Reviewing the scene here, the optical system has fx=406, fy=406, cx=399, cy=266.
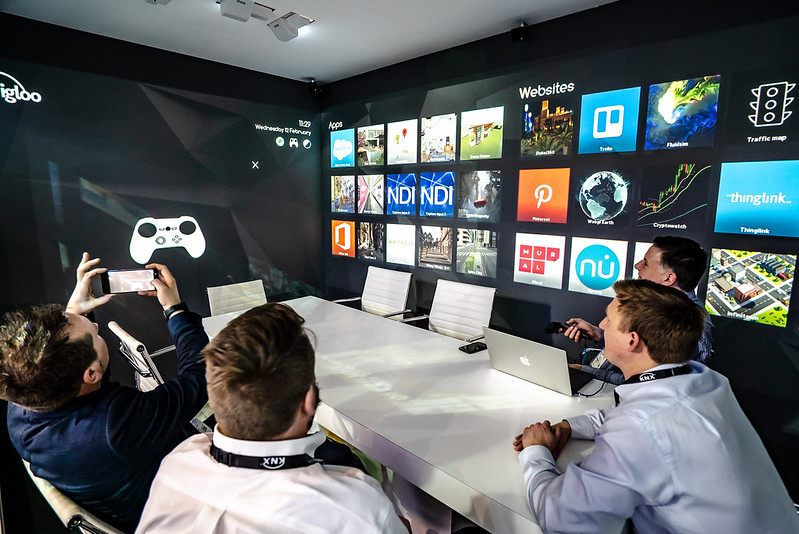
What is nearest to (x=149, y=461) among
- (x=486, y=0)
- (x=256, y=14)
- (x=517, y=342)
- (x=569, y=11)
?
(x=517, y=342)

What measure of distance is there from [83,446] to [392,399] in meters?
1.16

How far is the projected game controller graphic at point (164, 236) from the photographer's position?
155 inches

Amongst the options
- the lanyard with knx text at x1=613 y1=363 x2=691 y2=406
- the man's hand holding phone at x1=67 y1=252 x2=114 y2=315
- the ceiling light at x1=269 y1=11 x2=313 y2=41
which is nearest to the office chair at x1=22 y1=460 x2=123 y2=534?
the man's hand holding phone at x1=67 y1=252 x2=114 y2=315

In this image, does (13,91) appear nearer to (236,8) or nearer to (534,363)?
(236,8)

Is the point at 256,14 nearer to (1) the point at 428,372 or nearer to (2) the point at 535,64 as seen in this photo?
(2) the point at 535,64

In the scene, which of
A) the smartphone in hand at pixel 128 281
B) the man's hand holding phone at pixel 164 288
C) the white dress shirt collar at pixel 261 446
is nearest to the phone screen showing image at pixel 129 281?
the smartphone in hand at pixel 128 281

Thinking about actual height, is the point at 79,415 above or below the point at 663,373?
below

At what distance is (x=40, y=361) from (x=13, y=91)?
3358 millimetres

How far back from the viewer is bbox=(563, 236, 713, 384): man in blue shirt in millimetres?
2102

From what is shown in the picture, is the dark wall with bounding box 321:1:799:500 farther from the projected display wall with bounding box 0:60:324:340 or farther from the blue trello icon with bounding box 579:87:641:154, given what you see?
the projected display wall with bounding box 0:60:324:340

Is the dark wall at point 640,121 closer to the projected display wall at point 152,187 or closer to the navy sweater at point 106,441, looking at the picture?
the projected display wall at point 152,187

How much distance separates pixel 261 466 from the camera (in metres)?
0.88

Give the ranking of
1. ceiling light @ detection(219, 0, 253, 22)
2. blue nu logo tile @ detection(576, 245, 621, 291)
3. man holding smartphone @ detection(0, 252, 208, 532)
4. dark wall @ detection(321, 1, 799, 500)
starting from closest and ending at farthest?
man holding smartphone @ detection(0, 252, 208, 532) → dark wall @ detection(321, 1, 799, 500) → ceiling light @ detection(219, 0, 253, 22) → blue nu logo tile @ detection(576, 245, 621, 291)

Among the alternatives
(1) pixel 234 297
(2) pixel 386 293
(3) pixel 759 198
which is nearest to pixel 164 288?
(1) pixel 234 297
